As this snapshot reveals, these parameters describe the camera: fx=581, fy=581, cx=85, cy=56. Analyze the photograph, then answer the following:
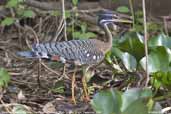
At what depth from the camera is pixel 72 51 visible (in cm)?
502

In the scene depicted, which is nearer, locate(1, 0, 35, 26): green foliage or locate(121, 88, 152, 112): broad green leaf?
locate(121, 88, 152, 112): broad green leaf

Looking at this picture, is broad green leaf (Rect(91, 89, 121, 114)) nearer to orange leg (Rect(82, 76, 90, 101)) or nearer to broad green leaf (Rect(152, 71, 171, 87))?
broad green leaf (Rect(152, 71, 171, 87))

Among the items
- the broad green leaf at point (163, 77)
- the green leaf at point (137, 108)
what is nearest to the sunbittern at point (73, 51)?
the broad green leaf at point (163, 77)

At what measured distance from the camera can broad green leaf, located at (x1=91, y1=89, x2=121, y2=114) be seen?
394 centimetres

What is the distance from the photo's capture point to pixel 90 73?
5457mm

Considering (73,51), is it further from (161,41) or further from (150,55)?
(161,41)

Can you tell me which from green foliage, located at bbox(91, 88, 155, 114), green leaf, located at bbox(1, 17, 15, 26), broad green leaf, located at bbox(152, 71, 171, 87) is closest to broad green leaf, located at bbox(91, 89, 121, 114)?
green foliage, located at bbox(91, 88, 155, 114)

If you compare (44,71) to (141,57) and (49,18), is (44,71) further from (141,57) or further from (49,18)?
(49,18)

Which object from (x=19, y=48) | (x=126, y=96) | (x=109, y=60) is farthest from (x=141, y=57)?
(x=19, y=48)

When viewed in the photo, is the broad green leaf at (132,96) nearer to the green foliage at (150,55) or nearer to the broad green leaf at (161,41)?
the green foliage at (150,55)

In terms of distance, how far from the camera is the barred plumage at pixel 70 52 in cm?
483

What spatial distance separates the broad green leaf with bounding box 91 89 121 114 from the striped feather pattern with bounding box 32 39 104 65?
3.17 ft

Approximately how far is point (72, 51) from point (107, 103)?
1.13m

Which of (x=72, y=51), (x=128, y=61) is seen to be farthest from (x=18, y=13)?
(x=128, y=61)
